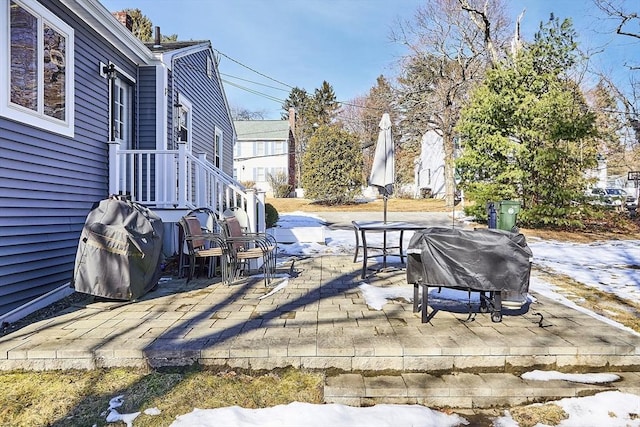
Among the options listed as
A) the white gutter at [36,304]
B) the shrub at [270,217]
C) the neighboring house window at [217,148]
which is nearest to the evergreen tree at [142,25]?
the neighboring house window at [217,148]

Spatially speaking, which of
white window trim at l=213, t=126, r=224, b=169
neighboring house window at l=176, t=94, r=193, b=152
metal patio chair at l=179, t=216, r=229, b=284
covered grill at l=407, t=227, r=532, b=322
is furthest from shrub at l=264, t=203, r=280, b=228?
covered grill at l=407, t=227, r=532, b=322

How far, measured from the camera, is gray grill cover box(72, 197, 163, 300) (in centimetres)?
386

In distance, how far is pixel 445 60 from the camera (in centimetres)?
1855

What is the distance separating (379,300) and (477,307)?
998 millimetres

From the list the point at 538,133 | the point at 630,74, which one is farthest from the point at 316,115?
the point at 538,133

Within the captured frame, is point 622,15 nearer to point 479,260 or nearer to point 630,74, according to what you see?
point 630,74

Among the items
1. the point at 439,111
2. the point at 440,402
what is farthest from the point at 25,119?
the point at 439,111

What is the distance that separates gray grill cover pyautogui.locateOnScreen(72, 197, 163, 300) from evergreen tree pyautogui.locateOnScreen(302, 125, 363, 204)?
1526 cm

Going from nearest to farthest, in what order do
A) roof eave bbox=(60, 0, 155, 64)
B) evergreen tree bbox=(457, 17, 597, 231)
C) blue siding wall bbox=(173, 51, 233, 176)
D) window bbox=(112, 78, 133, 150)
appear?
roof eave bbox=(60, 0, 155, 64)
window bbox=(112, 78, 133, 150)
blue siding wall bbox=(173, 51, 233, 176)
evergreen tree bbox=(457, 17, 597, 231)

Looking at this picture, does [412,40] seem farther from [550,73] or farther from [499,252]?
[499,252]

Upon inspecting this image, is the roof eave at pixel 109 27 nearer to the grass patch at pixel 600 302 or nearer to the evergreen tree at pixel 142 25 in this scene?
the grass patch at pixel 600 302

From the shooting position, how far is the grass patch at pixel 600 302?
3811 millimetres

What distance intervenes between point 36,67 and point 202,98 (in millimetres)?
6113

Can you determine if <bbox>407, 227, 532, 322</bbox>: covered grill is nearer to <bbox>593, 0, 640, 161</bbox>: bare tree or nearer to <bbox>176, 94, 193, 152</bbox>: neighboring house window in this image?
<bbox>176, 94, 193, 152</bbox>: neighboring house window
